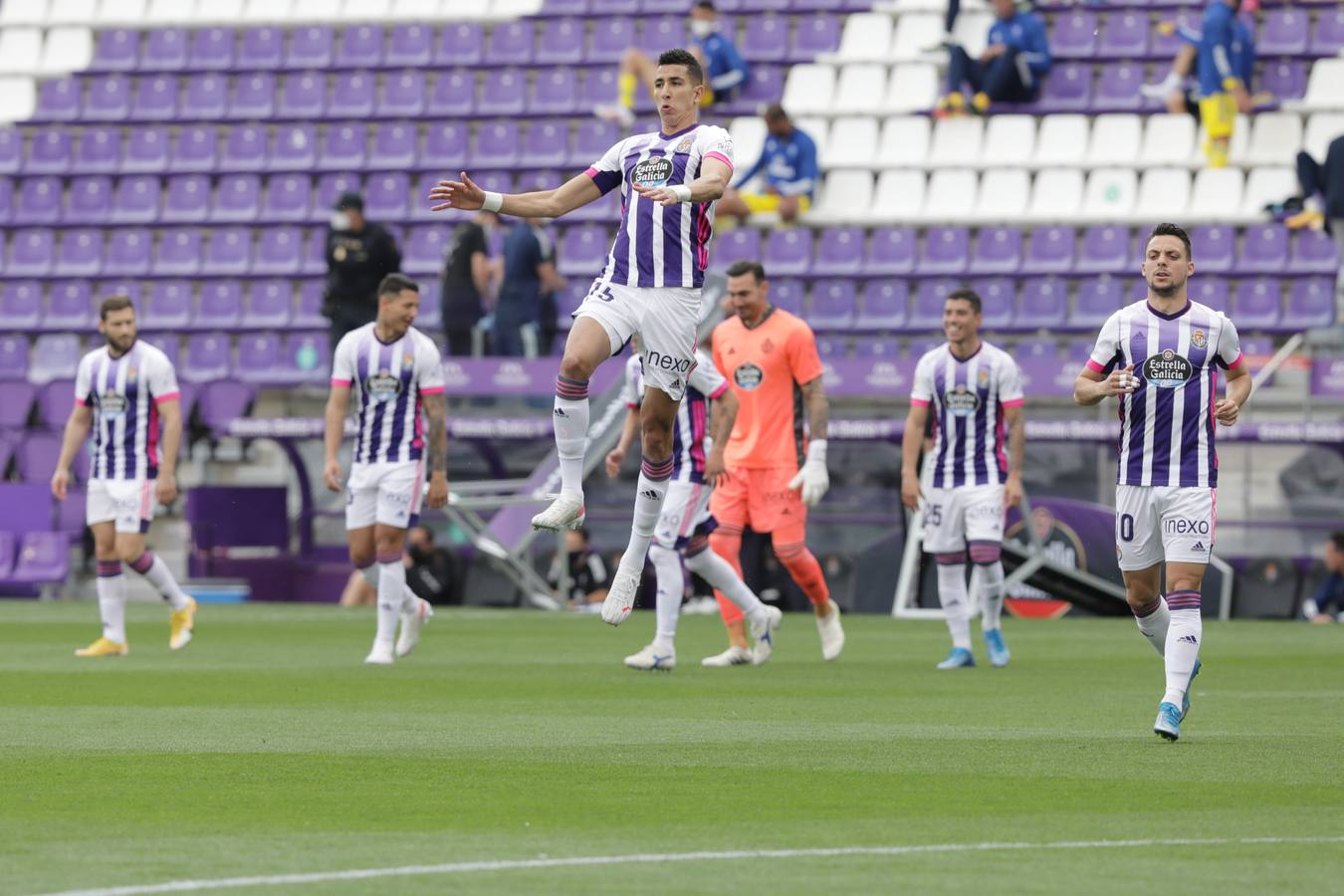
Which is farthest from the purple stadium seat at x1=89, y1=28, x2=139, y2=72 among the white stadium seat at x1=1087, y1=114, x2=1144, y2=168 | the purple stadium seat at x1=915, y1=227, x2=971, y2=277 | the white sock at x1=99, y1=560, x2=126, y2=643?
the white sock at x1=99, y1=560, x2=126, y2=643

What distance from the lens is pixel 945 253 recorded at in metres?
22.5

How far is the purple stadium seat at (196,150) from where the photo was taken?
26000 millimetres

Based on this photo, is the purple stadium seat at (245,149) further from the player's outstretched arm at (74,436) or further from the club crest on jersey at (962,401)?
the club crest on jersey at (962,401)

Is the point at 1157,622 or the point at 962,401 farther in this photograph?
the point at 962,401

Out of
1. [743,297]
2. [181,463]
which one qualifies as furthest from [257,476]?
[743,297]

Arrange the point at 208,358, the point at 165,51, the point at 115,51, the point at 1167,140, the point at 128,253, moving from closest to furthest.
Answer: the point at 1167,140, the point at 208,358, the point at 128,253, the point at 165,51, the point at 115,51

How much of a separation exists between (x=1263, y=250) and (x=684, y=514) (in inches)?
428

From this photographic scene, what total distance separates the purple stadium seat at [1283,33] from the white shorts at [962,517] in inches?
473

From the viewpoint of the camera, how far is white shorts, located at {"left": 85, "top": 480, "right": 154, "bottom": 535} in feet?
45.1

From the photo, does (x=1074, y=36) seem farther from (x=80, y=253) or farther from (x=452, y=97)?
(x=80, y=253)

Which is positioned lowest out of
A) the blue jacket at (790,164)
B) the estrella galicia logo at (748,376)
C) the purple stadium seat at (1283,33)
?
the estrella galicia logo at (748,376)

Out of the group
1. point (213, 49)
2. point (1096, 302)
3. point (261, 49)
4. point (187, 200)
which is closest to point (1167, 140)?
point (1096, 302)

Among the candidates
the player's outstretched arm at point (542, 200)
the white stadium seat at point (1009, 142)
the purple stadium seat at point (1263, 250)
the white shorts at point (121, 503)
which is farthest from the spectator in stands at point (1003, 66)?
the player's outstretched arm at point (542, 200)

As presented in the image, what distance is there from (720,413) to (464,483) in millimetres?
8578
